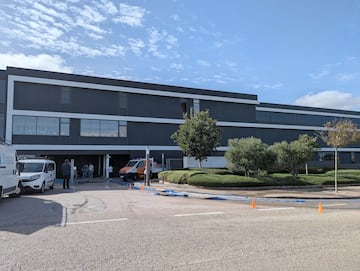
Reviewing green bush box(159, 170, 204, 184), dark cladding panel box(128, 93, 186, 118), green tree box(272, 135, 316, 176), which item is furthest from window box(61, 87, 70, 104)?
green tree box(272, 135, 316, 176)

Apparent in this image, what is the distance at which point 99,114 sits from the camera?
116 ft

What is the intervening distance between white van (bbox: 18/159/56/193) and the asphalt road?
6.18 m

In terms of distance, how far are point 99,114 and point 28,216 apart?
26.3 meters

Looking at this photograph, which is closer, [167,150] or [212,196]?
[212,196]

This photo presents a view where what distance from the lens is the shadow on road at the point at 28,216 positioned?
321 inches

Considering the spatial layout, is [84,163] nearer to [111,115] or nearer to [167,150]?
[111,115]

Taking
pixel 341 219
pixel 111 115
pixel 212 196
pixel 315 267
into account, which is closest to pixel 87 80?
pixel 111 115


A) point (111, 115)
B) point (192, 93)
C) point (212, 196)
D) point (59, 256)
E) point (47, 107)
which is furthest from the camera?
point (192, 93)

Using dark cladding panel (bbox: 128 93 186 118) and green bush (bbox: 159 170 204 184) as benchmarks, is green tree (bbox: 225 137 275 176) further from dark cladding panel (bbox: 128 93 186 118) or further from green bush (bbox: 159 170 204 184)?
dark cladding panel (bbox: 128 93 186 118)

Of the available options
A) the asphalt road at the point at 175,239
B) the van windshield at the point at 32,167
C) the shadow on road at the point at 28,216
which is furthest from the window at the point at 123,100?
the asphalt road at the point at 175,239

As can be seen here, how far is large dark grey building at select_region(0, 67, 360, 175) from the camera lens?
104 ft

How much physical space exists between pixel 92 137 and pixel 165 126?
8.79 meters

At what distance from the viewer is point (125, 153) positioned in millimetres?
35969

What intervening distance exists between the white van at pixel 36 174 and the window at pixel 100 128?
573 inches
